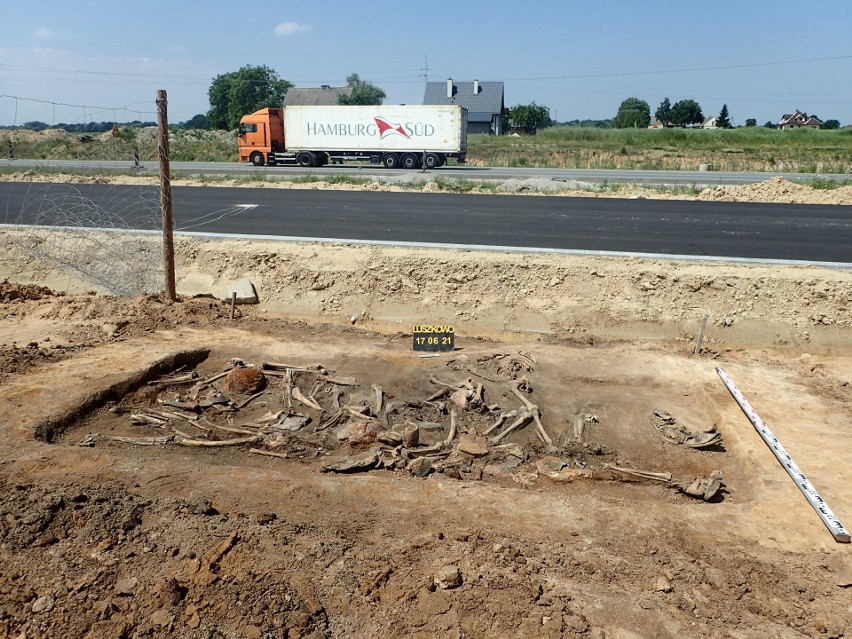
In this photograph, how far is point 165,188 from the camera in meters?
10.6

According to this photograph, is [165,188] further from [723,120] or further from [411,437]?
Result: [723,120]

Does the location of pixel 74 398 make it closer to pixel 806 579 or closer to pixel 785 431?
pixel 806 579

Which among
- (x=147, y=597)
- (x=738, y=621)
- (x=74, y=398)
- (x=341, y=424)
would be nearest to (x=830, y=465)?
(x=738, y=621)

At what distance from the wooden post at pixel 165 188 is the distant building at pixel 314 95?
236 ft

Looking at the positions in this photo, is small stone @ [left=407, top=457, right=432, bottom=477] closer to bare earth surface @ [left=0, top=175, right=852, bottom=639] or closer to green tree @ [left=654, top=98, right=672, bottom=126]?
bare earth surface @ [left=0, top=175, right=852, bottom=639]

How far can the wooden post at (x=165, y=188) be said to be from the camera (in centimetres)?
1016

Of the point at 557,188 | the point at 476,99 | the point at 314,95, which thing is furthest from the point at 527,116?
the point at 557,188

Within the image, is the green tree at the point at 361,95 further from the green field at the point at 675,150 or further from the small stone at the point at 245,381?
the small stone at the point at 245,381

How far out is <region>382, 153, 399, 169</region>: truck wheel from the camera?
3444 cm

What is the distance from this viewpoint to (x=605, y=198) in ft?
62.6

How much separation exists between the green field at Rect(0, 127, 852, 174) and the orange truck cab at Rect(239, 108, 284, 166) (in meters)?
7.82

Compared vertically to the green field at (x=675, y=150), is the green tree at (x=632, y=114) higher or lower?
higher

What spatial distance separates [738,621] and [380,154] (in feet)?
106

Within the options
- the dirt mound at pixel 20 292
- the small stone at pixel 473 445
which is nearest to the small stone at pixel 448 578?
the small stone at pixel 473 445
